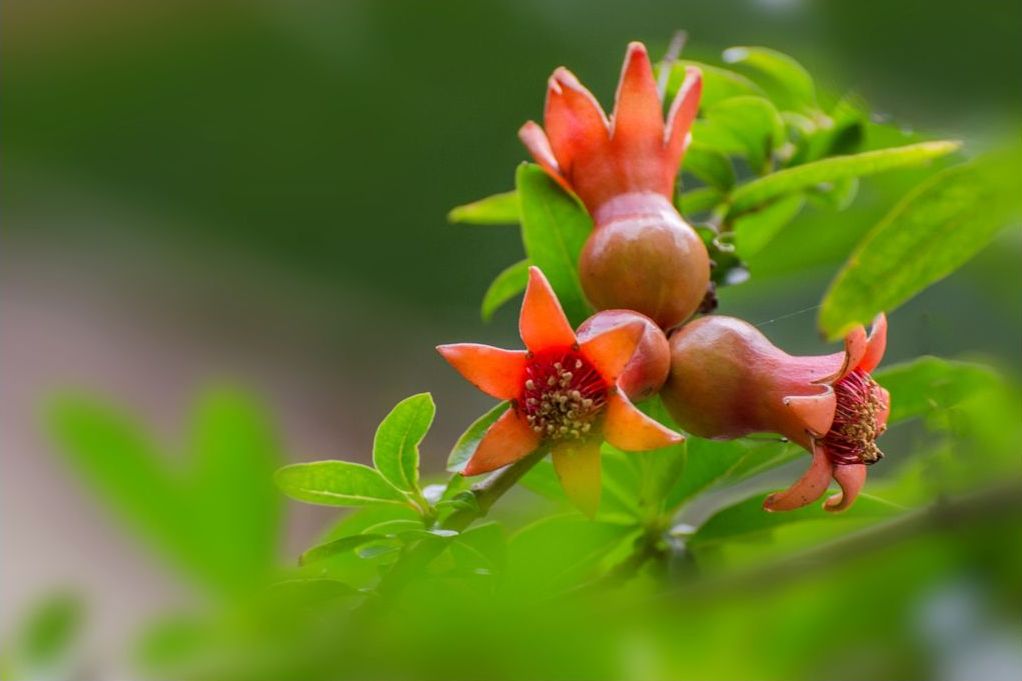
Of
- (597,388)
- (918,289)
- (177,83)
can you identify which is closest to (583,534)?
(597,388)

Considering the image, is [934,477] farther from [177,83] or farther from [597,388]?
[177,83]

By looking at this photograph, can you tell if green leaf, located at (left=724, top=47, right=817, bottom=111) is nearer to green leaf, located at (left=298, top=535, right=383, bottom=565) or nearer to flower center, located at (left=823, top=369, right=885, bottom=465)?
flower center, located at (left=823, top=369, right=885, bottom=465)

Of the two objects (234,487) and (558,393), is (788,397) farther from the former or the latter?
(234,487)

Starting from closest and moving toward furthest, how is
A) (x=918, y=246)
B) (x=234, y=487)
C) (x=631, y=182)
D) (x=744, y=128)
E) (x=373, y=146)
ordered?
1. (x=234, y=487)
2. (x=918, y=246)
3. (x=631, y=182)
4. (x=744, y=128)
5. (x=373, y=146)

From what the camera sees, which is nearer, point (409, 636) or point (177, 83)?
point (409, 636)

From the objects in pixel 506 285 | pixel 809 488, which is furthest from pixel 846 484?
pixel 506 285
